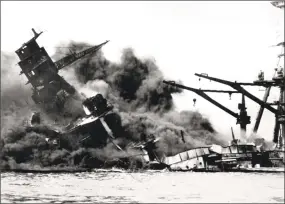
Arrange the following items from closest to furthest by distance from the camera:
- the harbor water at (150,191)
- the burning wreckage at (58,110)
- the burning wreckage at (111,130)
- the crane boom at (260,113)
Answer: the harbor water at (150,191) < the burning wreckage at (111,130) < the crane boom at (260,113) < the burning wreckage at (58,110)

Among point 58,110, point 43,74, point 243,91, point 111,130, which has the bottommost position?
point 111,130

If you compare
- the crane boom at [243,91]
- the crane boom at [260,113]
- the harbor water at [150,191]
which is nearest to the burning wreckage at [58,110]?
the crane boom at [243,91]

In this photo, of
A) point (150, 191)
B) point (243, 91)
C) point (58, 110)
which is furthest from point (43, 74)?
point (150, 191)

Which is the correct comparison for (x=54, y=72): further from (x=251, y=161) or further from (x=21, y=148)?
(x=251, y=161)

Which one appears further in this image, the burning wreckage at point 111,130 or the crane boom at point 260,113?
the crane boom at point 260,113

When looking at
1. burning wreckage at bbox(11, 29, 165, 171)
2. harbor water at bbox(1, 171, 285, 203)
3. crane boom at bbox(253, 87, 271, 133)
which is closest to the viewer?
harbor water at bbox(1, 171, 285, 203)

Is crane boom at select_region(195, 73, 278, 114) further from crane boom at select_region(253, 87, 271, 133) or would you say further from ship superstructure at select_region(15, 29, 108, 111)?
ship superstructure at select_region(15, 29, 108, 111)

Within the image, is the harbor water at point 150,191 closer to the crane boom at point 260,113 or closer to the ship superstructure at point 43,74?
the crane boom at point 260,113

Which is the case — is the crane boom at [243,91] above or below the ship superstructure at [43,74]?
below

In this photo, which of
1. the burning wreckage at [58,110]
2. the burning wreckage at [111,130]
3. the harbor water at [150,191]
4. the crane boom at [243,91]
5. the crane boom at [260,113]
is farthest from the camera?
the burning wreckage at [58,110]

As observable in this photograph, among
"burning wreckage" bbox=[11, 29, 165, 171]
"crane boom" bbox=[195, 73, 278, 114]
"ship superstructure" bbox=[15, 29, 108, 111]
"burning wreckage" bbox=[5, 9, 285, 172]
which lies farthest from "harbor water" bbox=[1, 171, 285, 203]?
"ship superstructure" bbox=[15, 29, 108, 111]

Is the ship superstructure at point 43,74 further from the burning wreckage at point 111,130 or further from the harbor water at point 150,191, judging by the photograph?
the harbor water at point 150,191

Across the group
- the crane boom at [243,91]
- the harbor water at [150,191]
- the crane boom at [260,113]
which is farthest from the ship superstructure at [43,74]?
the harbor water at [150,191]

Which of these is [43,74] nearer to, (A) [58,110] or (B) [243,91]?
(A) [58,110]
